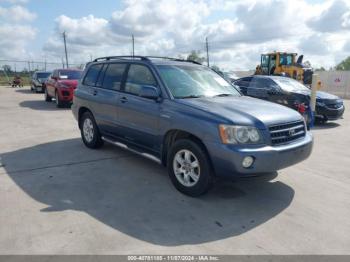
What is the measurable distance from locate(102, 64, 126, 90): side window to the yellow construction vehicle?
18.1 m

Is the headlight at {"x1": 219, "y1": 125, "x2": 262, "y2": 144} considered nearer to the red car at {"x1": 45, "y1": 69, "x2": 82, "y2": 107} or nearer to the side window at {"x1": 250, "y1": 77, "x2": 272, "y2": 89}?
the side window at {"x1": 250, "y1": 77, "x2": 272, "y2": 89}

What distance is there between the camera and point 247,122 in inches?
165

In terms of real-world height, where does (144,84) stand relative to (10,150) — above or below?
above

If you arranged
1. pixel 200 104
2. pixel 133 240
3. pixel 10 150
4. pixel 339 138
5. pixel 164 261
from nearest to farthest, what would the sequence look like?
pixel 164 261
pixel 133 240
pixel 200 104
pixel 10 150
pixel 339 138

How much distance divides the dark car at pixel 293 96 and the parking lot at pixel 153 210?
4.04 metres

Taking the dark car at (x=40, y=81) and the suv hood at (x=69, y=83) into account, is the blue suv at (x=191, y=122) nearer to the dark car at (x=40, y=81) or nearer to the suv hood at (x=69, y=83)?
the suv hood at (x=69, y=83)

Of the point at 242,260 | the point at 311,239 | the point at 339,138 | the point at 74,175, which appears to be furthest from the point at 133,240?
the point at 339,138

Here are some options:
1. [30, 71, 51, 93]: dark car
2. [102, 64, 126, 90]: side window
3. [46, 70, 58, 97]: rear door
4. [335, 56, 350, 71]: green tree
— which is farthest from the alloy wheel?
[335, 56, 350, 71]: green tree

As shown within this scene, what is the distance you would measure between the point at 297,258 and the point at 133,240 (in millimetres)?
1597

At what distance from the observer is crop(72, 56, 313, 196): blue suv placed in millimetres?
4152

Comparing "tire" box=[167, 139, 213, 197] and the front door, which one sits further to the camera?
the front door

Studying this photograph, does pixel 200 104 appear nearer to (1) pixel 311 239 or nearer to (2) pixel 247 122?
(2) pixel 247 122

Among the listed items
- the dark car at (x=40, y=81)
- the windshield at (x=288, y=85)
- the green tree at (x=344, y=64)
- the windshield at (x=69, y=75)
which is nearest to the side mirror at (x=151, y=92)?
the windshield at (x=288, y=85)

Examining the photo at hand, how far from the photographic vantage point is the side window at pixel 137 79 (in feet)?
17.7
